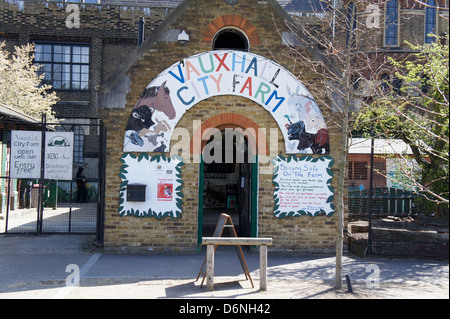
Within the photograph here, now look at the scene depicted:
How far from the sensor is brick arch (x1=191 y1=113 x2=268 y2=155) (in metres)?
9.77

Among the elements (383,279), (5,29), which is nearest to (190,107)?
(383,279)

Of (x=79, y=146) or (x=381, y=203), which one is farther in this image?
(x=79, y=146)

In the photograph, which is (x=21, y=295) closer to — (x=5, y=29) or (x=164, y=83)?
(x=164, y=83)

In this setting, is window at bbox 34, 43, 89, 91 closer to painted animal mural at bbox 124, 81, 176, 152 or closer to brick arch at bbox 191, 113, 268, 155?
painted animal mural at bbox 124, 81, 176, 152

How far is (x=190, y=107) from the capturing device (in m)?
9.79

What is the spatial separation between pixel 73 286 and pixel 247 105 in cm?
542

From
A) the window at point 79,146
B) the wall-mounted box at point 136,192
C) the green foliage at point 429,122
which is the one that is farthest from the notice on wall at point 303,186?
the window at point 79,146

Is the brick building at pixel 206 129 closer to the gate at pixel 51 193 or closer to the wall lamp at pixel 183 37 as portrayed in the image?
the wall lamp at pixel 183 37

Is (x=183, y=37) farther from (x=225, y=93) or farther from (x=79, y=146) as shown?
(x=79, y=146)

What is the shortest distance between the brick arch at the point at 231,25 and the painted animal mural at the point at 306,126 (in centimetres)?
163

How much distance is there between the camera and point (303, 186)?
9.92 metres

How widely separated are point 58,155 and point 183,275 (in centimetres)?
544

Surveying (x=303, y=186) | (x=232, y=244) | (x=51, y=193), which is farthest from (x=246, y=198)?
(x=51, y=193)

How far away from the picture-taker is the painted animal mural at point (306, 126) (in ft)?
32.6
